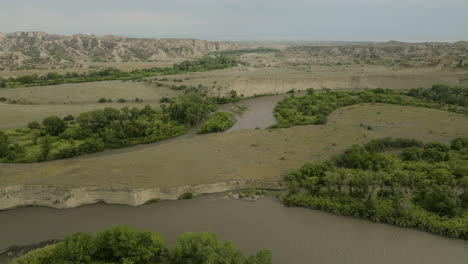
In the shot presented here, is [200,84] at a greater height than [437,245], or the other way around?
[200,84]

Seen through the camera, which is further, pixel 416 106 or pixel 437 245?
pixel 416 106

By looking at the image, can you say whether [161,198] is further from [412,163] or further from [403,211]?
[412,163]

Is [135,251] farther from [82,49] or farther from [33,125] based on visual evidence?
[82,49]

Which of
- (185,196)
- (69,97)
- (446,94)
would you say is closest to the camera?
(185,196)

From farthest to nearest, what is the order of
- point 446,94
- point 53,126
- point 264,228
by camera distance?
point 446,94 → point 53,126 → point 264,228

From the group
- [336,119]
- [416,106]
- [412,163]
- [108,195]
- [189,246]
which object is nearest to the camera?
[189,246]

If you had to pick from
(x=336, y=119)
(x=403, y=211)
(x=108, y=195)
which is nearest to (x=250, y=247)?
(x=403, y=211)

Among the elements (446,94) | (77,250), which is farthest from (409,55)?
(77,250)
